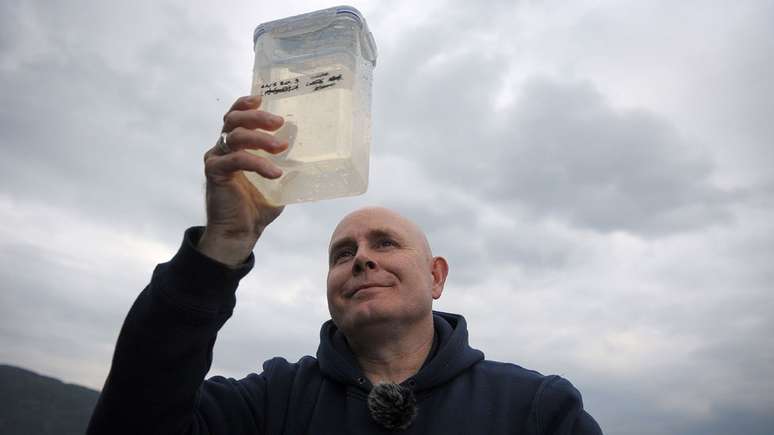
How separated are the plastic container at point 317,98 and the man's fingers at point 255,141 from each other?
17 cm

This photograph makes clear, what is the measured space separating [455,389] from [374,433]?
0.61m

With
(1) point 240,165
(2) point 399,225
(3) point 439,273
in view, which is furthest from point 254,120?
(3) point 439,273

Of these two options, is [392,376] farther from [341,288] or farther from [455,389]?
[341,288]

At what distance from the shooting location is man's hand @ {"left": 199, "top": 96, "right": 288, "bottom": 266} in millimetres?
2172

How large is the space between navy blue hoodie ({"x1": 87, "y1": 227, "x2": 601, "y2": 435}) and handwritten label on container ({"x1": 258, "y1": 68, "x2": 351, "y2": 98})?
2.69 feet

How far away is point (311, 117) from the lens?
2340 mm

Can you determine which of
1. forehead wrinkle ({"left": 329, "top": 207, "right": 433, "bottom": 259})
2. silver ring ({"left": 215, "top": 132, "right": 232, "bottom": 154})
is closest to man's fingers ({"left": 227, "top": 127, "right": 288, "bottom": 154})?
silver ring ({"left": 215, "top": 132, "right": 232, "bottom": 154})

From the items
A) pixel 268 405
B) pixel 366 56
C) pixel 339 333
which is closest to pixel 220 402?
pixel 268 405

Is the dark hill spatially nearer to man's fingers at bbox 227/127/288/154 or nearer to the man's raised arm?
the man's raised arm

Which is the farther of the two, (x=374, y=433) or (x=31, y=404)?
(x=31, y=404)

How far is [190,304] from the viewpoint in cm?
227

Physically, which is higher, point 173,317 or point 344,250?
point 344,250

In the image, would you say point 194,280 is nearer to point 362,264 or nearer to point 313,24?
point 362,264

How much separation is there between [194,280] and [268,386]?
1.27 meters
